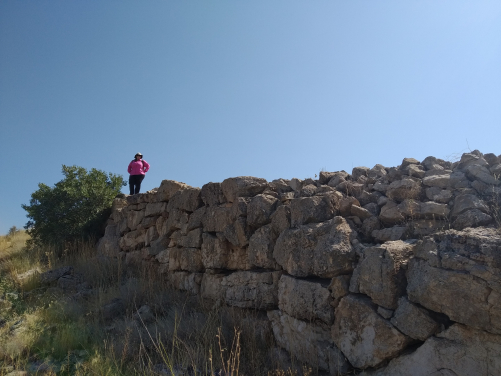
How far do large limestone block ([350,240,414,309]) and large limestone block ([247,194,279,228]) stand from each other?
1.73 metres

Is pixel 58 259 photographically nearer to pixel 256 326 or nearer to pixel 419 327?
pixel 256 326

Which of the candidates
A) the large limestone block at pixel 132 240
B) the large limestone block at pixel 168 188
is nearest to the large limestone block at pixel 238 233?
the large limestone block at pixel 168 188

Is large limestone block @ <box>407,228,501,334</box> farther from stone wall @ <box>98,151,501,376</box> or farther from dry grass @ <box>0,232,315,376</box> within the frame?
dry grass @ <box>0,232,315,376</box>

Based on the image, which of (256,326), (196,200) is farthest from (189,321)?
(196,200)

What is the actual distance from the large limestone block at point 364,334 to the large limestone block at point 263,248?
126 centimetres

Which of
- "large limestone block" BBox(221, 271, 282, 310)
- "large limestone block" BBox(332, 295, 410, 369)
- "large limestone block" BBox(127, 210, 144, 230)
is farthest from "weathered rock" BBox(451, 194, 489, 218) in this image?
"large limestone block" BBox(127, 210, 144, 230)

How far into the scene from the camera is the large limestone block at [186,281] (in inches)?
239

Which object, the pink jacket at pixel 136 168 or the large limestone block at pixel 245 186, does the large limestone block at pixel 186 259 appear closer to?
the large limestone block at pixel 245 186

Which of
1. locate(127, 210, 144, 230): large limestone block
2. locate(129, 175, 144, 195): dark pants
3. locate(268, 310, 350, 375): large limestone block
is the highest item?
locate(129, 175, 144, 195): dark pants

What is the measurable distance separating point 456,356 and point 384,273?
2.74 feet

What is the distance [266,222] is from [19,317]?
13.6 ft

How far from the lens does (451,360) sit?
3.01 metres

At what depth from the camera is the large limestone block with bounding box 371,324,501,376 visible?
113 inches

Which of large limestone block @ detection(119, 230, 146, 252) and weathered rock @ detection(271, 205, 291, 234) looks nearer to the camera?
weathered rock @ detection(271, 205, 291, 234)
